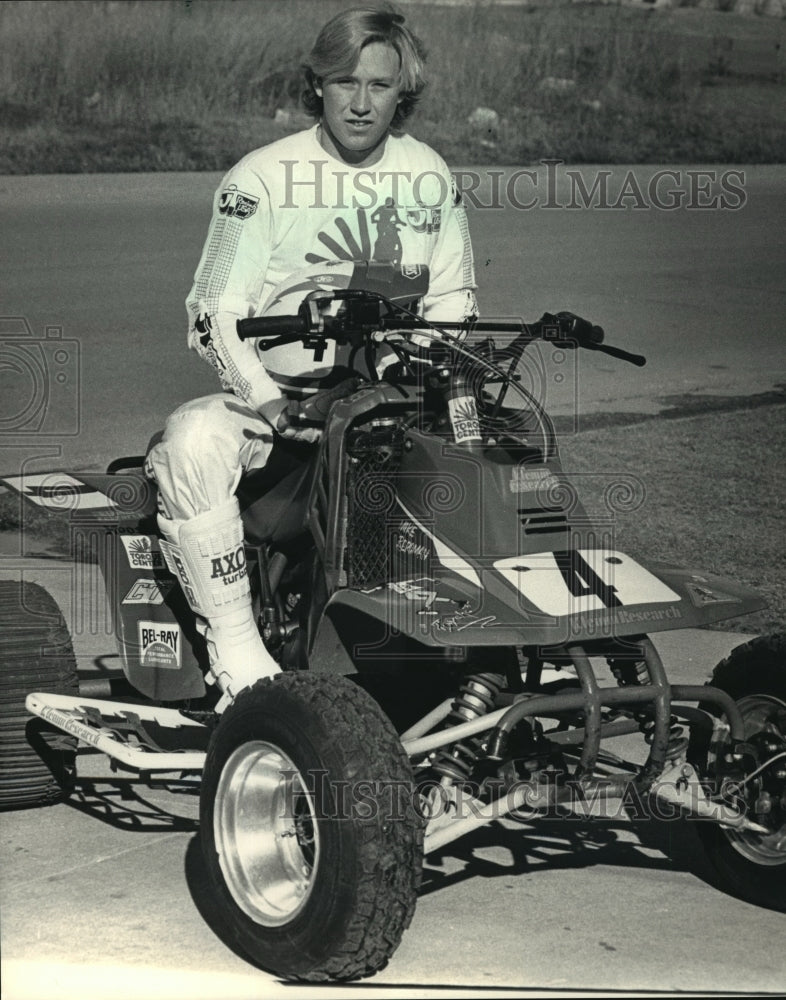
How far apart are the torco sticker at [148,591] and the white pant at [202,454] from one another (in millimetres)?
510

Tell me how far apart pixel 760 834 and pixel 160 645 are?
1752 millimetres

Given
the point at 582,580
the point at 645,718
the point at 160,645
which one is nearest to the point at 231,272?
the point at 160,645

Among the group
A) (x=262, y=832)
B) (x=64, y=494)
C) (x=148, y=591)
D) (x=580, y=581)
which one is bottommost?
(x=262, y=832)

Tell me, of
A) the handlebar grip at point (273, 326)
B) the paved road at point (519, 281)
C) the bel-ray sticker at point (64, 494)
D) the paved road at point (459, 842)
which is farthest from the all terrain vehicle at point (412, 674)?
the paved road at point (519, 281)

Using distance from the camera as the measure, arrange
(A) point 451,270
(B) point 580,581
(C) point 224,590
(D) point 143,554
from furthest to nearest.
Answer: (A) point 451,270 < (D) point 143,554 < (C) point 224,590 < (B) point 580,581

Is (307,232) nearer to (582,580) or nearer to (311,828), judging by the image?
(582,580)

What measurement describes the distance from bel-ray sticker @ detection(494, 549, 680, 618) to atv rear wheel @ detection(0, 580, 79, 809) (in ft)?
5.18

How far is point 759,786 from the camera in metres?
4.18

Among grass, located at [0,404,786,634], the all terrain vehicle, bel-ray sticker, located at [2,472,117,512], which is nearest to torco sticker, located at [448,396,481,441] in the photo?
the all terrain vehicle

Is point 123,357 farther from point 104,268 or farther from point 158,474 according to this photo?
point 158,474

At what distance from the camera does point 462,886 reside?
435 centimetres

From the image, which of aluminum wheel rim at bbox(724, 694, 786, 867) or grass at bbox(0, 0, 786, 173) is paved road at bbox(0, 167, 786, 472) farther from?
aluminum wheel rim at bbox(724, 694, 786, 867)

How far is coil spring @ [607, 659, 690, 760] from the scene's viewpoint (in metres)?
4.04

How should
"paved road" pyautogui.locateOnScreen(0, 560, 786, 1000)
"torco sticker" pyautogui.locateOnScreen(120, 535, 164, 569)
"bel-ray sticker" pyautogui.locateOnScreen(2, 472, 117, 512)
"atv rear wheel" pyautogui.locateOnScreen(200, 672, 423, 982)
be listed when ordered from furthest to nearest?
"bel-ray sticker" pyautogui.locateOnScreen(2, 472, 117, 512) < "torco sticker" pyautogui.locateOnScreen(120, 535, 164, 569) < "paved road" pyautogui.locateOnScreen(0, 560, 786, 1000) < "atv rear wheel" pyautogui.locateOnScreen(200, 672, 423, 982)
